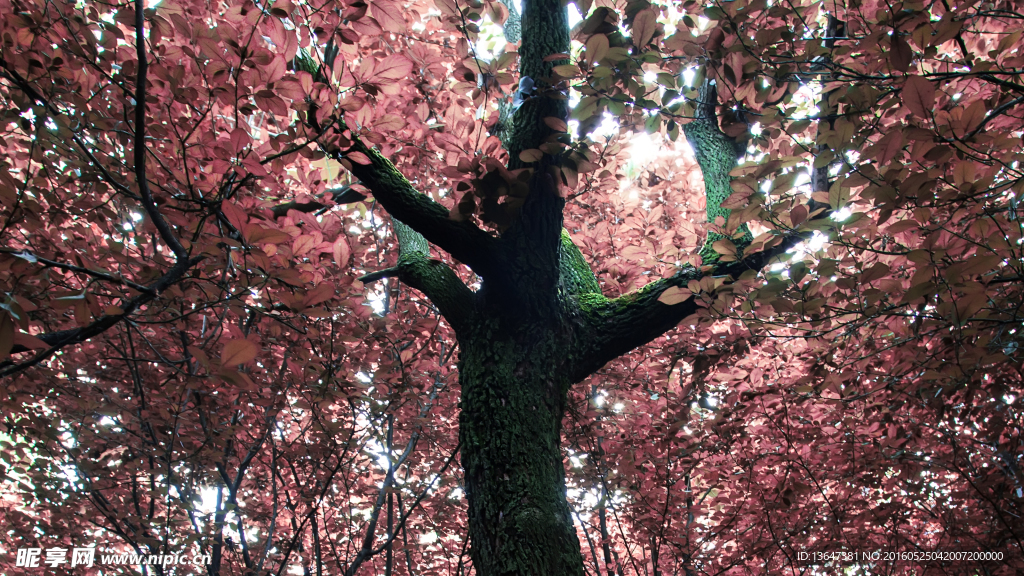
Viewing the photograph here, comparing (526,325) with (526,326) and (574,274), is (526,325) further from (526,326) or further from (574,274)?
(574,274)

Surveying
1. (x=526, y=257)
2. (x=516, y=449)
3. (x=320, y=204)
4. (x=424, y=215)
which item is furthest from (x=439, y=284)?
(x=516, y=449)

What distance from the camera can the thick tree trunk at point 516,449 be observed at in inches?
66.5

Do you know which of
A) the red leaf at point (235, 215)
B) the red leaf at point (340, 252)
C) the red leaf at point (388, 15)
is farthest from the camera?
the red leaf at point (340, 252)

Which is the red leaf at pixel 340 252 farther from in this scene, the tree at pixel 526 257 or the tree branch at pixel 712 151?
the tree branch at pixel 712 151

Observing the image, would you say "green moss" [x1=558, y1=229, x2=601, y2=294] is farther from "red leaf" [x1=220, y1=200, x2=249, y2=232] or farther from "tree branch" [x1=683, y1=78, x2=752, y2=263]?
"red leaf" [x1=220, y1=200, x2=249, y2=232]

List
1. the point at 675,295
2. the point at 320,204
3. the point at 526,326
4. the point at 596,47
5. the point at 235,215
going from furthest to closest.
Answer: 1. the point at 320,204
2. the point at 526,326
3. the point at 675,295
4. the point at 596,47
5. the point at 235,215

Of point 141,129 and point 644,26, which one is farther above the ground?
point 644,26

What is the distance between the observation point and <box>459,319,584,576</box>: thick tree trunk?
169 centimetres

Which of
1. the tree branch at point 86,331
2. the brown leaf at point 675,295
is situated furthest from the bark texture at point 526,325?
the tree branch at point 86,331

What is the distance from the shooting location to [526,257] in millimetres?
2188

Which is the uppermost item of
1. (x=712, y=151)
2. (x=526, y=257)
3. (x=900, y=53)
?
(x=712, y=151)

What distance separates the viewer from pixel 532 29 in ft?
7.14

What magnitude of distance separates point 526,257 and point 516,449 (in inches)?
30.3

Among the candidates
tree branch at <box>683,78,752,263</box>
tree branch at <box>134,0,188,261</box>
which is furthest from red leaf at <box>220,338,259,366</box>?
tree branch at <box>683,78,752,263</box>
